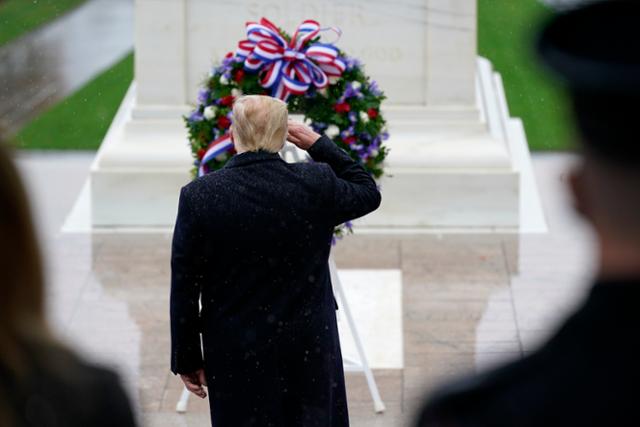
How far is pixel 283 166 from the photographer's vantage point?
178 inches

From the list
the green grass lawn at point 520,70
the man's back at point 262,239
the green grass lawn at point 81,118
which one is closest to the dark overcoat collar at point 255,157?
the man's back at point 262,239

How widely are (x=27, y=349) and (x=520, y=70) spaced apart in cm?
1313

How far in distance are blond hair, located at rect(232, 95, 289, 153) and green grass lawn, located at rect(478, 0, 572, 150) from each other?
5.59 m

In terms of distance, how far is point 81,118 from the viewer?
12891 mm

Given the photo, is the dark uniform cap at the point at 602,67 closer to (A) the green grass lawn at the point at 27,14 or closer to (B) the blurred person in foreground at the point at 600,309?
(B) the blurred person in foreground at the point at 600,309

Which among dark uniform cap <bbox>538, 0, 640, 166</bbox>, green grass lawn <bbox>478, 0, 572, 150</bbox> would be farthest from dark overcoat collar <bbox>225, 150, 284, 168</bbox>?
green grass lawn <bbox>478, 0, 572, 150</bbox>

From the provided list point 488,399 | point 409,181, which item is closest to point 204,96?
point 409,181

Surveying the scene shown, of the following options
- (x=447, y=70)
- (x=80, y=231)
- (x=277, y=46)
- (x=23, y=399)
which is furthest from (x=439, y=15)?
(x=23, y=399)

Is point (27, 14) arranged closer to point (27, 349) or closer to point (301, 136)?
point (301, 136)

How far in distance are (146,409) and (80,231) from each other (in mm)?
3108

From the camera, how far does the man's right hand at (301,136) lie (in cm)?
497

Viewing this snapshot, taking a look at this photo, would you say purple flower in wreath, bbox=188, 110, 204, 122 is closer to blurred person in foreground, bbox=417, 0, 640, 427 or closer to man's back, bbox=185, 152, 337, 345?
man's back, bbox=185, 152, 337, 345

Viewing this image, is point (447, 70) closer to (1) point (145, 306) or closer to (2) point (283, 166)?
(1) point (145, 306)

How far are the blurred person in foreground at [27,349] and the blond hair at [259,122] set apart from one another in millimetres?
2729
